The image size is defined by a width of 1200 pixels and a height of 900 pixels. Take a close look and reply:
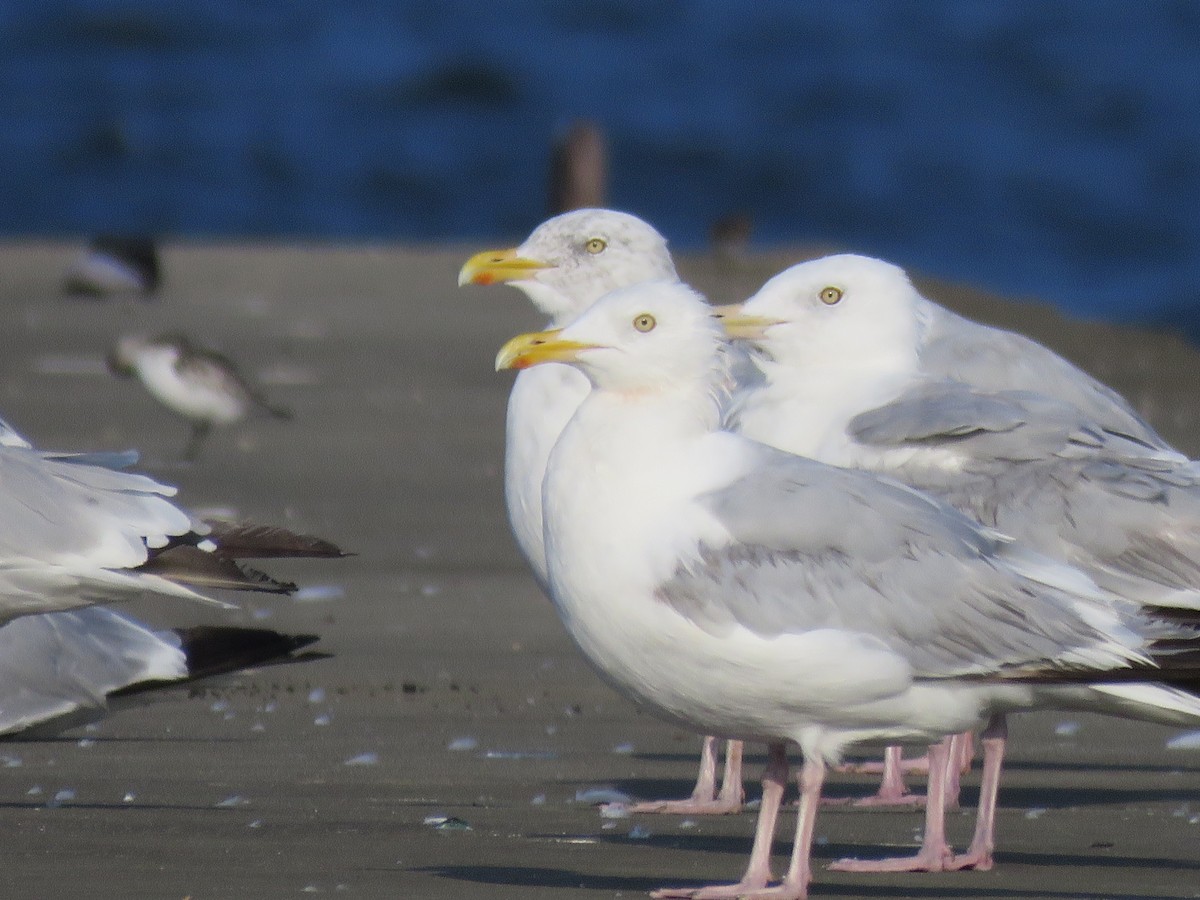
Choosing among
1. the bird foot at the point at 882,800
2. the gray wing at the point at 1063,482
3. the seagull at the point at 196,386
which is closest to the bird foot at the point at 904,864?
the bird foot at the point at 882,800

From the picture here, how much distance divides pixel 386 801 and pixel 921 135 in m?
40.3

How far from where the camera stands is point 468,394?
14281 mm

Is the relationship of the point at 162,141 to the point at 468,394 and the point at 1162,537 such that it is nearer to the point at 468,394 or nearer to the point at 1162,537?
the point at 468,394

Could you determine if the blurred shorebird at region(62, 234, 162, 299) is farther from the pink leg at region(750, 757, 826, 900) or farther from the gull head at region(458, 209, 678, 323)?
the pink leg at region(750, 757, 826, 900)

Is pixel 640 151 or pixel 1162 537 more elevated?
pixel 640 151

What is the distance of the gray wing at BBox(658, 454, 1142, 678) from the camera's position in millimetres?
5723

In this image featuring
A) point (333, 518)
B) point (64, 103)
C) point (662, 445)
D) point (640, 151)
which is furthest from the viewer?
point (64, 103)

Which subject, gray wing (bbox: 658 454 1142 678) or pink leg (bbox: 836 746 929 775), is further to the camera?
pink leg (bbox: 836 746 929 775)

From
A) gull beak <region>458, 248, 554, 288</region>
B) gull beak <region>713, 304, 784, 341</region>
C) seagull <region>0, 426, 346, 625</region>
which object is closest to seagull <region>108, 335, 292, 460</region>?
gull beak <region>458, 248, 554, 288</region>

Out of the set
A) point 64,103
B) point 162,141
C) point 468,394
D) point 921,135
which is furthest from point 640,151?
point 468,394

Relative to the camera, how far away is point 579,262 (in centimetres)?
784

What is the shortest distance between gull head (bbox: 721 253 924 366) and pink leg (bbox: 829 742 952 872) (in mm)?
1541

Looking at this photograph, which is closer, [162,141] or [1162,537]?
[1162,537]

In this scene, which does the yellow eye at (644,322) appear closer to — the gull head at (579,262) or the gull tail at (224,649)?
the gull tail at (224,649)
